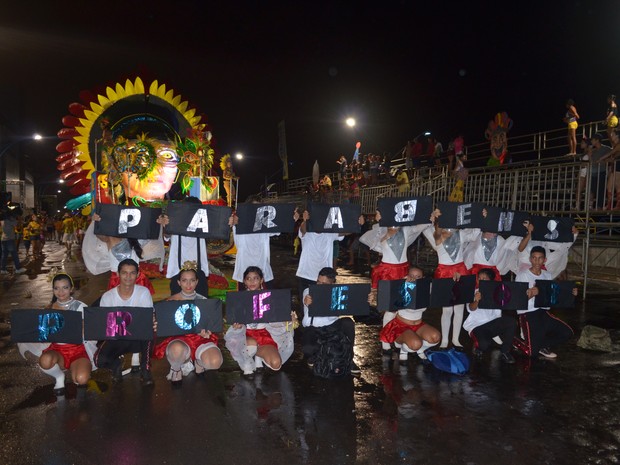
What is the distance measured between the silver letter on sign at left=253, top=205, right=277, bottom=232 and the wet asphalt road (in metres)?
1.63

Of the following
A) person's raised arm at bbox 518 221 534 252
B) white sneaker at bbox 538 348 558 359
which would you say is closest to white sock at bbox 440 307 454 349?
white sneaker at bbox 538 348 558 359

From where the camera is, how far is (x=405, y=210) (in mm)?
5871

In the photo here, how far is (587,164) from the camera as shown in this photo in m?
10.0

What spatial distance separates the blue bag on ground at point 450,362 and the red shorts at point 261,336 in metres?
1.77

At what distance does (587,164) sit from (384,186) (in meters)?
7.83

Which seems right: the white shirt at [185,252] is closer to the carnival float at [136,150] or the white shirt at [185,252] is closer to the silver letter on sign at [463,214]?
the silver letter on sign at [463,214]

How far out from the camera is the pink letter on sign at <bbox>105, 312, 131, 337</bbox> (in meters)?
4.48

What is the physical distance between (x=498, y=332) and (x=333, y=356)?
2.15 meters

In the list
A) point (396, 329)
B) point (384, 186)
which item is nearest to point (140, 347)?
point (396, 329)

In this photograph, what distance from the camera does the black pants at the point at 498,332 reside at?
5.69 m

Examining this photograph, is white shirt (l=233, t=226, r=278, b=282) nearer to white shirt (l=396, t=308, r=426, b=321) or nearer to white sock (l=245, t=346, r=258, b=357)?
white sock (l=245, t=346, r=258, b=357)

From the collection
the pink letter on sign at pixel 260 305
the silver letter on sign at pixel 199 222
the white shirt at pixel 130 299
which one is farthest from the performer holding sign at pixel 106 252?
the pink letter on sign at pixel 260 305

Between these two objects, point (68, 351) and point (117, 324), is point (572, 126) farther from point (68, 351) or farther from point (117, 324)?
point (68, 351)

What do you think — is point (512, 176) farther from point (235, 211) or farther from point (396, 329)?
point (235, 211)
